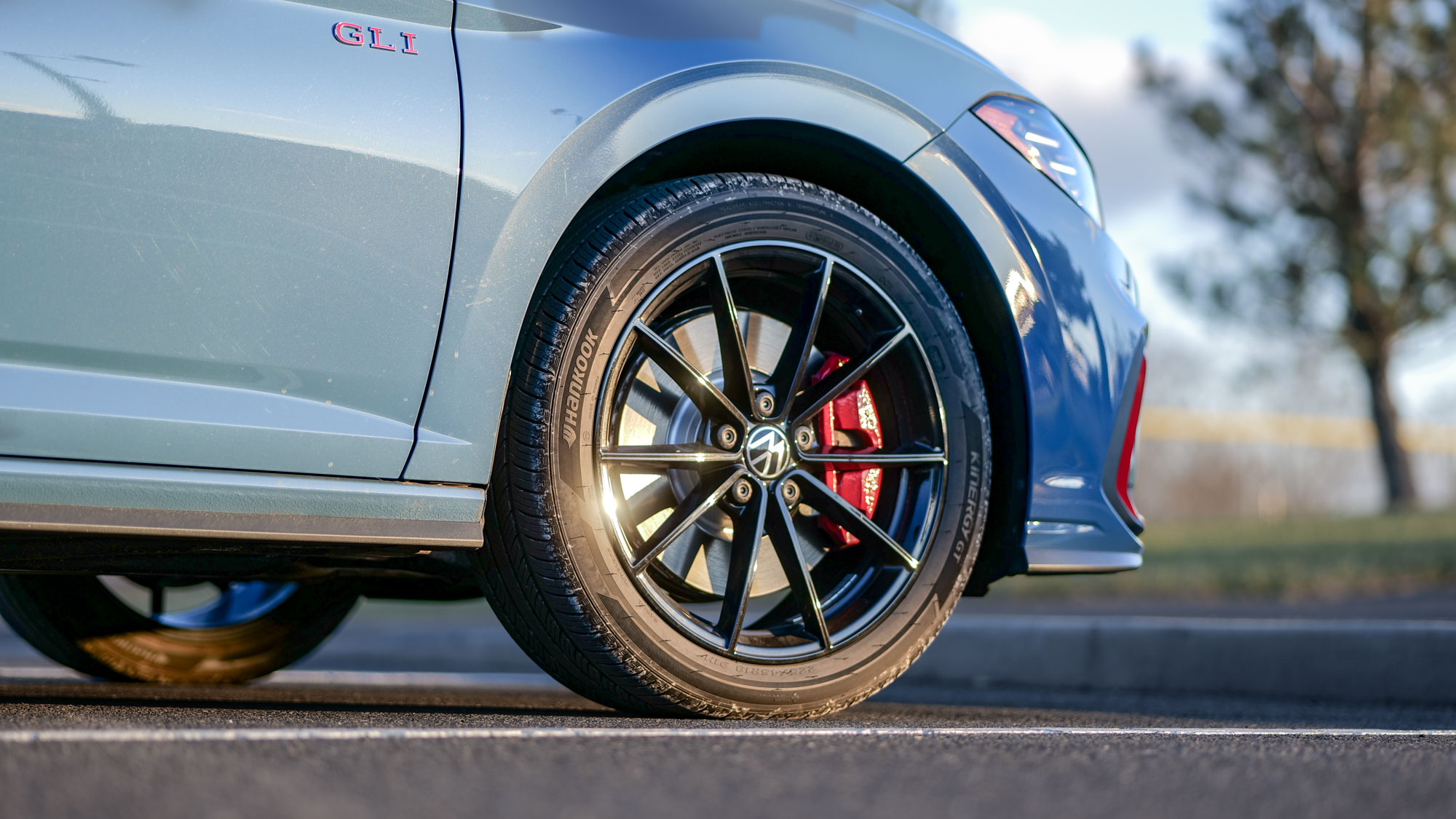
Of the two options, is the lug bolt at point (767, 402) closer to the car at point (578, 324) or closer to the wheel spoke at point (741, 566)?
the car at point (578, 324)

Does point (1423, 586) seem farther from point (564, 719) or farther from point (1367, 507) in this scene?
point (1367, 507)

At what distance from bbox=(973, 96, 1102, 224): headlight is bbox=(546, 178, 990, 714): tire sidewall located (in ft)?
1.21

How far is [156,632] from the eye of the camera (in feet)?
11.3

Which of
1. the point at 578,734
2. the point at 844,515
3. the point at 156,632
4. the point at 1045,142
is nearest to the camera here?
the point at 578,734

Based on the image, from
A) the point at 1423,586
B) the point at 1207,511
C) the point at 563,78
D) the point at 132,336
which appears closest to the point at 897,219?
the point at 563,78

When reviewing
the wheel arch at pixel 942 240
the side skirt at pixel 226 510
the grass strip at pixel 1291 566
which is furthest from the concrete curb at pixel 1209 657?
the grass strip at pixel 1291 566

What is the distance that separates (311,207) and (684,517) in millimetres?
813

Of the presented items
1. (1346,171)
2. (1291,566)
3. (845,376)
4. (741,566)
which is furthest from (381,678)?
(1346,171)

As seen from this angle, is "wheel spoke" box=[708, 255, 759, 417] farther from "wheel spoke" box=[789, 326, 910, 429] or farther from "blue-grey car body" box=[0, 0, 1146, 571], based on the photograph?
"blue-grey car body" box=[0, 0, 1146, 571]

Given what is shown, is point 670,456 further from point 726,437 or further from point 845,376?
point 845,376

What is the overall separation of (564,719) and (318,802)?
0.96 metres

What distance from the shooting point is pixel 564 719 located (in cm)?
243

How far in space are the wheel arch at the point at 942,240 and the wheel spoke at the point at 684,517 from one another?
60 cm

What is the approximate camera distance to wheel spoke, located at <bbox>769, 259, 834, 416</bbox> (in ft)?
8.35
